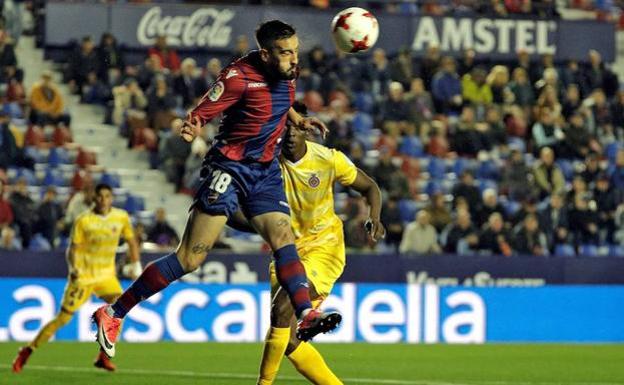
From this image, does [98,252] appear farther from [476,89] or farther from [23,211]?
[476,89]

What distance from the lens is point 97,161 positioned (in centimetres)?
2302

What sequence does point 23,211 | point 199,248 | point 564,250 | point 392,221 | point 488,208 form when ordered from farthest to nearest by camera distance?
1. point 564,250
2. point 488,208
3. point 392,221
4. point 23,211
5. point 199,248

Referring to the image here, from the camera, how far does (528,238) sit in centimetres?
2198

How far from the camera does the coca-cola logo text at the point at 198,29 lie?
2600cm

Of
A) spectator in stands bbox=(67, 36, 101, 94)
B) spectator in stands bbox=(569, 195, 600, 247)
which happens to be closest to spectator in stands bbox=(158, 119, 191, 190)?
spectator in stands bbox=(67, 36, 101, 94)

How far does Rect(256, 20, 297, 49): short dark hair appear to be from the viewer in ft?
30.0

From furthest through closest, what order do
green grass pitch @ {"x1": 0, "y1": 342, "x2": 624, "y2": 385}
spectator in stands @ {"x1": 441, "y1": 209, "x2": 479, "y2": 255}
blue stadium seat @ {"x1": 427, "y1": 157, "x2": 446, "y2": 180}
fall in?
blue stadium seat @ {"x1": 427, "y1": 157, "x2": 446, "y2": 180}
spectator in stands @ {"x1": 441, "y1": 209, "x2": 479, "y2": 255}
green grass pitch @ {"x1": 0, "y1": 342, "x2": 624, "y2": 385}

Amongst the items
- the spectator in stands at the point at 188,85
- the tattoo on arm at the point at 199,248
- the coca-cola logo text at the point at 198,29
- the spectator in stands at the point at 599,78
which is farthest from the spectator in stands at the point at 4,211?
the tattoo on arm at the point at 199,248

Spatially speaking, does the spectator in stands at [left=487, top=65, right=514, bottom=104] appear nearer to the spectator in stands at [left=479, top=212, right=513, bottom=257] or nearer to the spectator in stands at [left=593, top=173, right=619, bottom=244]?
the spectator in stands at [left=593, top=173, right=619, bottom=244]

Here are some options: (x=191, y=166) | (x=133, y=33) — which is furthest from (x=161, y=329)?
(x=133, y=33)

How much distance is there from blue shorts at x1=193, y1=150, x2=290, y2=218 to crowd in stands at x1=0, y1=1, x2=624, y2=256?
11.1 m

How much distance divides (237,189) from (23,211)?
1148cm

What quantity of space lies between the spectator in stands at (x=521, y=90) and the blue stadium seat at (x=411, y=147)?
2437 mm

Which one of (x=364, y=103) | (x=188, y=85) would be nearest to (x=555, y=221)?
(x=364, y=103)
